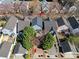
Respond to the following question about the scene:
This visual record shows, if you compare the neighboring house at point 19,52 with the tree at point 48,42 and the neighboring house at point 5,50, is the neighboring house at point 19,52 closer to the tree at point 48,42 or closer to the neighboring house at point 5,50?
the neighboring house at point 5,50

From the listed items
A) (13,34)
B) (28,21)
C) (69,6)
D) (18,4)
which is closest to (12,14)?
(18,4)

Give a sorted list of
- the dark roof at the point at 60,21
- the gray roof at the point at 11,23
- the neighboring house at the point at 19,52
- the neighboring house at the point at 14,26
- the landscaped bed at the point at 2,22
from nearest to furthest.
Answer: the neighboring house at the point at 19,52 < the neighboring house at the point at 14,26 < the gray roof at the point at 11,23 < the dark roof at the point at 60,21 < the landscaped bed at the point at 2,22

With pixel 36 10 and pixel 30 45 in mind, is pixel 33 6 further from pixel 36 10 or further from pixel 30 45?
pixel 30 45

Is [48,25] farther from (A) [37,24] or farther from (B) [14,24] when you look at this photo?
(B) [14,24]

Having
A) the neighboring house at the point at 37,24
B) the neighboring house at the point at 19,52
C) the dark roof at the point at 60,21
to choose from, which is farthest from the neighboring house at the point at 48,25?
the neighboring house at the point at 19,52

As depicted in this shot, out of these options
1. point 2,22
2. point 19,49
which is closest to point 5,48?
point 19,49

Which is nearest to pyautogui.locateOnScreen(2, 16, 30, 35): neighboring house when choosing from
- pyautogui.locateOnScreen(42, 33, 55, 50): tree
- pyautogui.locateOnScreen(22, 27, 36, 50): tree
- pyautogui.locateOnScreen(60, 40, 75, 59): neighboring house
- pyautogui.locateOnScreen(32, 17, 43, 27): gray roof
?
pyautogui.locateOnScreen(32, 17, 43, 27): gray roof
